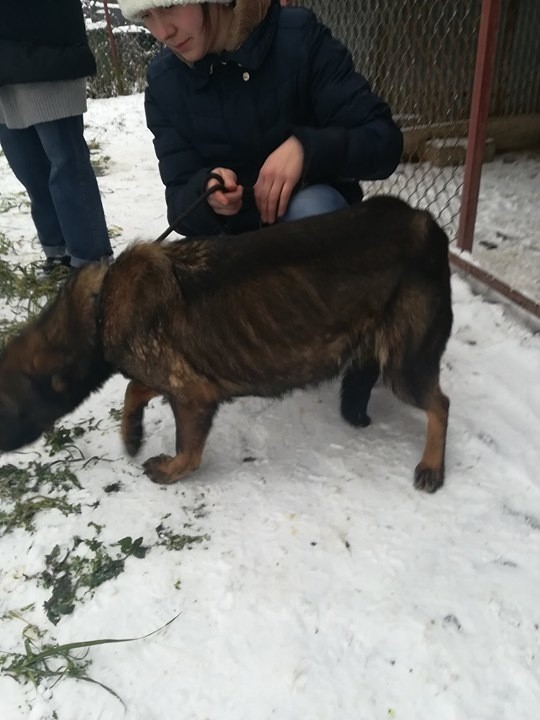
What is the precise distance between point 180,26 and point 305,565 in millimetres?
1905

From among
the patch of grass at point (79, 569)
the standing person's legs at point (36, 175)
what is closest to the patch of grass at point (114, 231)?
the standing person's legs at point (36, 175)

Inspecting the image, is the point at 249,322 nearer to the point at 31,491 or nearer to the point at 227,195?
the point at 227,195

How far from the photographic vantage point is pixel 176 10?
2.16 m

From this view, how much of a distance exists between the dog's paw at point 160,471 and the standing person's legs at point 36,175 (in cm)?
217

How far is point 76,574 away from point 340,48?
227 centimetres

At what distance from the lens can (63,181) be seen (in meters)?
3.52

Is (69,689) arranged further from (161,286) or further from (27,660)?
(161,286)

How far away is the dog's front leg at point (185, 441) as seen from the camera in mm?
2197

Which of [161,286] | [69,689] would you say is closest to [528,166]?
[161,286]

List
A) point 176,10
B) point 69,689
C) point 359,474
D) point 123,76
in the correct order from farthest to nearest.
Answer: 1. point 123,76
2. point 359,474
3. point 176,10
4. point 69,689

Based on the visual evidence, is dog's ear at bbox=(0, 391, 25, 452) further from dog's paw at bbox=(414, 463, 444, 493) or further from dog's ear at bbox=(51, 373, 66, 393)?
dog's paw at bbox=(414, 463, 444, 493)

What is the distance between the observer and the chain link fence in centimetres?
559

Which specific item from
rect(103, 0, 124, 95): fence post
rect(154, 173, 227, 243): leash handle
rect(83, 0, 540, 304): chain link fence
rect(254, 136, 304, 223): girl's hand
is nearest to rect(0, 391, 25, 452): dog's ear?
rect(154, 173, 227, 243): leash handle

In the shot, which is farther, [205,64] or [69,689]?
[205,64]
